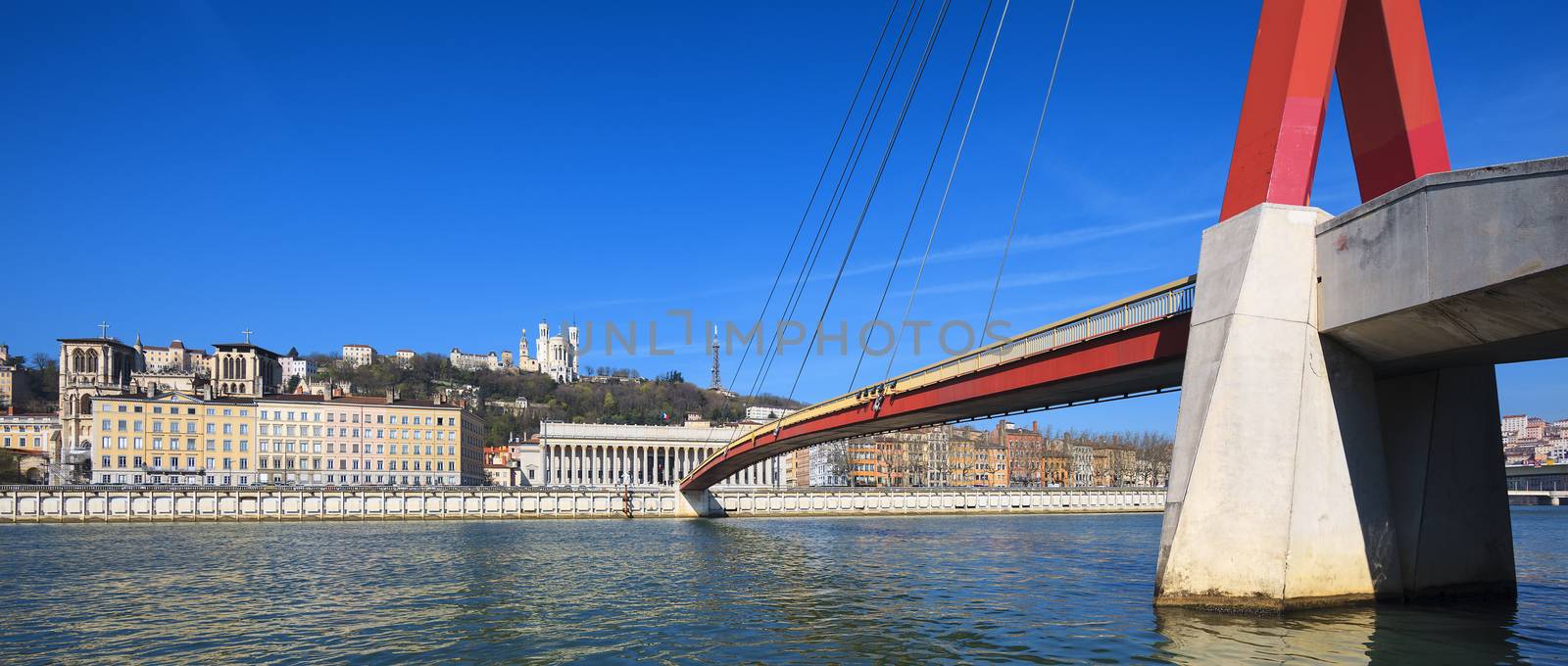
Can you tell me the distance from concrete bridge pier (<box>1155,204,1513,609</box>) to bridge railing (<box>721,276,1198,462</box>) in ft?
5.50

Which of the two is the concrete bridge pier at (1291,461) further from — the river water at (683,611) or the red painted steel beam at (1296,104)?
the river water at (683,611)

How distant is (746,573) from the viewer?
31781 millimetres

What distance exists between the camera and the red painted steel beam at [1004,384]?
22.6 metres

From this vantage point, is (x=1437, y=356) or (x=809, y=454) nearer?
(x=1437, y=356)

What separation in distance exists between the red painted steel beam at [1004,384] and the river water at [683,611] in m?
5.02

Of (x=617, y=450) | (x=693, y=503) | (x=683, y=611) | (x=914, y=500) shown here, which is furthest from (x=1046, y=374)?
(x=617, y=450)

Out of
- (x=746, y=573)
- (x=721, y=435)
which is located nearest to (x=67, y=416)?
(x=721, y=435)

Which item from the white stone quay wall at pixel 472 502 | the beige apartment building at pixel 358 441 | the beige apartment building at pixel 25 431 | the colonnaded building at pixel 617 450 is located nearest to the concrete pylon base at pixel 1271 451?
the white stone quay wall at pixel 472 502

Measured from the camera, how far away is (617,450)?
453 ft

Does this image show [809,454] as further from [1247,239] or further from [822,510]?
[1247,239]

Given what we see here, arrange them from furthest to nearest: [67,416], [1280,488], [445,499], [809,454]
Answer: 1. [809,454]
2. [67,416]
3. [445,499]
4. [1280,488]

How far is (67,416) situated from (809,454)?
10039 centimetres

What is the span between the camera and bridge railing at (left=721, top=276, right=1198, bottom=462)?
22.0m

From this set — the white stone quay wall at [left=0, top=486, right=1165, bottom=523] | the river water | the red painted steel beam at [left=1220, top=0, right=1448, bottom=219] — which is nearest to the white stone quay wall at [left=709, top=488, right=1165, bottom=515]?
the white stone quay wall at [left=0, top=486, right=1165, bottom=523]
